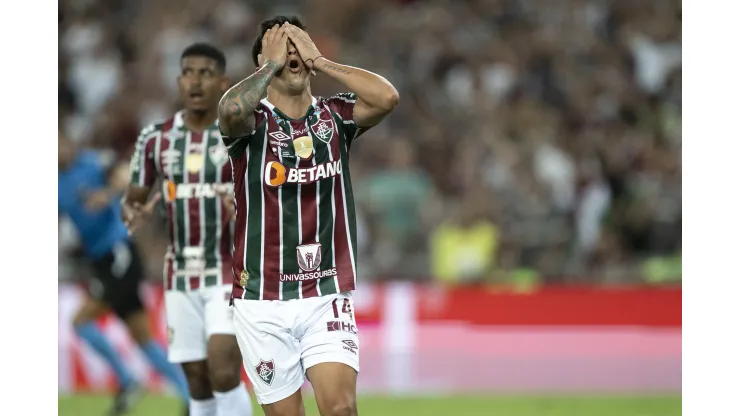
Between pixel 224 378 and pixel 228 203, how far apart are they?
1.06 m

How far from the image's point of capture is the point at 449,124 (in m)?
14.9

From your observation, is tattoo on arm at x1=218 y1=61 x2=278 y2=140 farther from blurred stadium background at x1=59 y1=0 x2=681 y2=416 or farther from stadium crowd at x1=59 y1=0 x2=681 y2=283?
stadium crowd at x1=59 y1=0 x2=681 y2=283

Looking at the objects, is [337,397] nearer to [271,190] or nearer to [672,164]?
[271,190]

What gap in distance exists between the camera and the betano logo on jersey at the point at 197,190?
6750 millimetres

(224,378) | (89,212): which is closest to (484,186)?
(89,212)

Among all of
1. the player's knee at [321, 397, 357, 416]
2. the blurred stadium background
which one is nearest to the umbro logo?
the player's knee at [321, 397, 357, 416]

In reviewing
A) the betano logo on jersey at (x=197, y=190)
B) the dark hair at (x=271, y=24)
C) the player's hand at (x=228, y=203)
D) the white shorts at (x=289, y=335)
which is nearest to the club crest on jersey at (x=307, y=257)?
the white shorts at (x=289, y=335)

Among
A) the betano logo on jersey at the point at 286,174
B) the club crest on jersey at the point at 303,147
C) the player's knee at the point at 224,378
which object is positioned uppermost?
the club crest on jersey at the point at 303,147

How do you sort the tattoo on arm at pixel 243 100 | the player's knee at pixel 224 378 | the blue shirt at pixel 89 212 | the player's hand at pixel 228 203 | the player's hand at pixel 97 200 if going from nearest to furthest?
the tattoo on arm at pixel 243 100, the player's knee at pixel 224 378, the player's hand at pixel 228 203, the player's hand at pixel 97 200, the blue shirt at pixel 89 212

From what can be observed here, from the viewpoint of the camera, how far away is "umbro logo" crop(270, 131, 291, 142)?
527 cm

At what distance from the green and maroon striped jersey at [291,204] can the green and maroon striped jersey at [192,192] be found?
4.61 feet

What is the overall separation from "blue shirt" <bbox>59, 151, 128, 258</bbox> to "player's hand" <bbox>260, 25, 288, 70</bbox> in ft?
14.6

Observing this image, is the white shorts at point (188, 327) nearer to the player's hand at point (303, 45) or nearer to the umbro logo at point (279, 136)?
the umbro logo at point (279, 136)

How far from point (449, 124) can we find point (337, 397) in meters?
10.1
